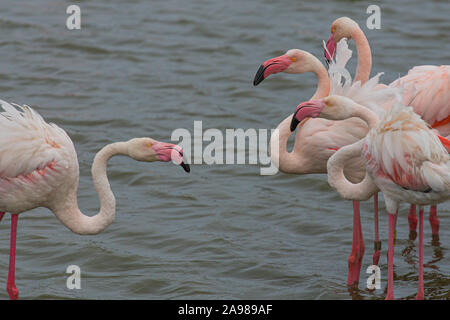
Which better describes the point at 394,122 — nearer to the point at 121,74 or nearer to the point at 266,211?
the point at 266,211

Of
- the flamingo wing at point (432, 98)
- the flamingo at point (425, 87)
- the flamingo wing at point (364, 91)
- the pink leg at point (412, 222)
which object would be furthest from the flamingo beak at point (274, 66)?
the pink leg at point (412, 222)

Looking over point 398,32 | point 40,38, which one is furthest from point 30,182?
point 398,32

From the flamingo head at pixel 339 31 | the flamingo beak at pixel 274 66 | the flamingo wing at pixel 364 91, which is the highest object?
the flamingo head at pixel 339 31

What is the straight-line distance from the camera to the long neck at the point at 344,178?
6.20 m

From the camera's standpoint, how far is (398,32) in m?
14.1

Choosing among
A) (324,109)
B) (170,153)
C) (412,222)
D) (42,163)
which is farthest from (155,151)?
(412,222)

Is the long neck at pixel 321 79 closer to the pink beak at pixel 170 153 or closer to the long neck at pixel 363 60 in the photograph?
the long neck at pixel 363 60

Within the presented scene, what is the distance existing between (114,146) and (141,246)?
1.72 m

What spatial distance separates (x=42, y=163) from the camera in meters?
6.37

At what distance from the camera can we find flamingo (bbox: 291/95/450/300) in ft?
19.4

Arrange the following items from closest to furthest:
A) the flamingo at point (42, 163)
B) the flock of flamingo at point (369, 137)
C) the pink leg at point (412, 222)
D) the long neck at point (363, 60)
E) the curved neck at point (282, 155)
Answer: the flock of flamingo at point (369, 137), the flamingo at point (42, 163), the curved neck at point (282, 155), the long neck at point (363, 60), the pink leg at point (412, 222)

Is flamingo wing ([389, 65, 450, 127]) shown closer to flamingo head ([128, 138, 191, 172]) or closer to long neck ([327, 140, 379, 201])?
long neck ([327, 140, 379, 201])

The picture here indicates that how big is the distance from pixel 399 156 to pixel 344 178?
533 mm

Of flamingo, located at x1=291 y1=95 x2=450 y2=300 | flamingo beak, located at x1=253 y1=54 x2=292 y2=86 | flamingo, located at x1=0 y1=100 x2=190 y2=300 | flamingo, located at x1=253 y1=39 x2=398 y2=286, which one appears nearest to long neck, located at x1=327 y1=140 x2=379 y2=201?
flamingo, located at x1=291 y1=95 x2=450 y2=300
